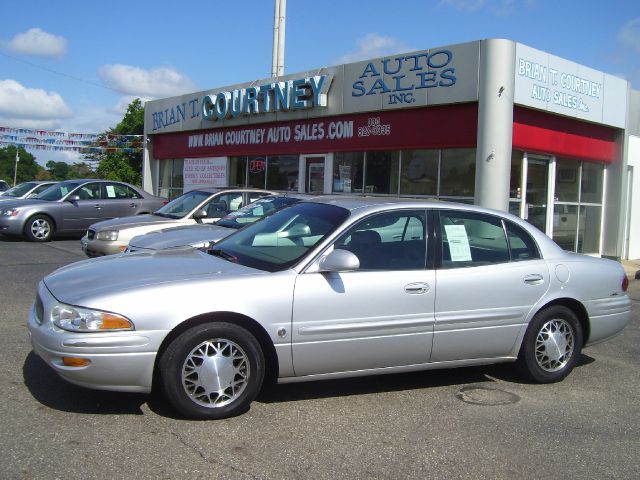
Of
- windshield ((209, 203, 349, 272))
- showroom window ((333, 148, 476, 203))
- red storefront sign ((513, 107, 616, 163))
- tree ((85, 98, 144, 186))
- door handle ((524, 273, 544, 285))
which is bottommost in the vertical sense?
door handle ((524, 273, 544, 285))

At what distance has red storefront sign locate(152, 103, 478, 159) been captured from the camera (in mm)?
13523

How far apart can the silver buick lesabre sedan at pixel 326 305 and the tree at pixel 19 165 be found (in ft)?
285

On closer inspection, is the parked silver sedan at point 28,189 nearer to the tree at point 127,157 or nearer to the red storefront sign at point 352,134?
the red storefront sign at point 352,134

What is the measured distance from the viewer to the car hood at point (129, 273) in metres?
4.29

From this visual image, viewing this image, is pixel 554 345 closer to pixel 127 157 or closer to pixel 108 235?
pixel 108 235

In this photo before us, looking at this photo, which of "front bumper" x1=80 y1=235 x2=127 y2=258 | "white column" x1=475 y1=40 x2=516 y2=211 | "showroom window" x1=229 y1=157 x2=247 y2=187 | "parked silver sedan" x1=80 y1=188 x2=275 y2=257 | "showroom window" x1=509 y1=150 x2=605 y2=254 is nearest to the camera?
"front bumper" x1=80 y1=235 x2=127 y2=258

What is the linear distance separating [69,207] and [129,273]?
40.2 feet

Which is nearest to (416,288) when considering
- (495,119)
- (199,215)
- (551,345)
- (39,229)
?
(551,345)

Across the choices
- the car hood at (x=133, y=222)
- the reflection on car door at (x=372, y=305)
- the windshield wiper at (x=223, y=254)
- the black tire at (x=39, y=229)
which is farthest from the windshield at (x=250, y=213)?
the black tire at (x=39, y=229)

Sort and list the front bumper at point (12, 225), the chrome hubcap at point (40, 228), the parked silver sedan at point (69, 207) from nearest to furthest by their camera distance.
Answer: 1. the front bumper at point (12, 225)
2. the parked silver sedan at point (69, 207)
3. the chrome hubcap at point (40, 228)

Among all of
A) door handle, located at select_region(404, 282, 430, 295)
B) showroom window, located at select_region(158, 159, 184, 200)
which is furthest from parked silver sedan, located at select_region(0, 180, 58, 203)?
door handle, located at select_region(404, 282, 430, 295)

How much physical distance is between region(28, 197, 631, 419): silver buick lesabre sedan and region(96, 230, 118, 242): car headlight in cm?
517

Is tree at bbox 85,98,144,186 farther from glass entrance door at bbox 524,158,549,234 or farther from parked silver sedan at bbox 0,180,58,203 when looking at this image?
glass entrance door at bbox 524,158,549,234

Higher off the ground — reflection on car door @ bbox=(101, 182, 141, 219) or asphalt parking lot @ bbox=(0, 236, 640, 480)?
reflection on car door @ bbox=(101, 182, 141, 219)
